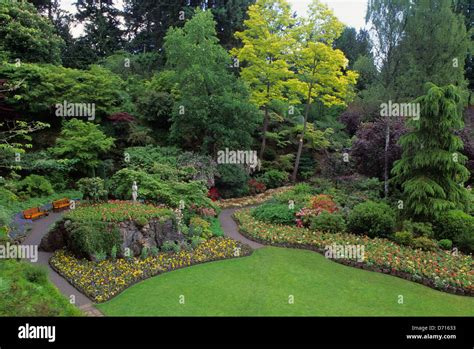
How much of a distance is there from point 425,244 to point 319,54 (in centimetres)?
1284

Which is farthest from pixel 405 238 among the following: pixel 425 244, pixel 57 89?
pixel 57 89

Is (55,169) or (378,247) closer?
(378,247)

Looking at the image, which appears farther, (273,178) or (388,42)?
(273,178)

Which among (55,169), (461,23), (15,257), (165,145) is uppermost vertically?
(461,23)

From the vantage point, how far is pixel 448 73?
59.3 ft

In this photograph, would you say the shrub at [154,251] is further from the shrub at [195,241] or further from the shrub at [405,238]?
the shrub at [405,238]

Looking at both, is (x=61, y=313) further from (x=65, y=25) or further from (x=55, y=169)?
(x=65, y=25)

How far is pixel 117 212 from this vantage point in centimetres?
1270

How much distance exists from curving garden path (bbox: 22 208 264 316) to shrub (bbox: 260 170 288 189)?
431 centimetres

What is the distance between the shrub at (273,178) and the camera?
22.7 m

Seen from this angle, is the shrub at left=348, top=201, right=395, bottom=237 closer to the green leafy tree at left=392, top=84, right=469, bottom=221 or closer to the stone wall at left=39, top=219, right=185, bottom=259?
the green leafy tree at left=392, top=84, right=469, bottom=221

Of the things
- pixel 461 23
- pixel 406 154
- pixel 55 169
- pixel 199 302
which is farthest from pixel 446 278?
pixel 55 169

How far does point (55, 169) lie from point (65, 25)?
61.1 ft

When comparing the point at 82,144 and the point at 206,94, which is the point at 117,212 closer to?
the point at 82,144
